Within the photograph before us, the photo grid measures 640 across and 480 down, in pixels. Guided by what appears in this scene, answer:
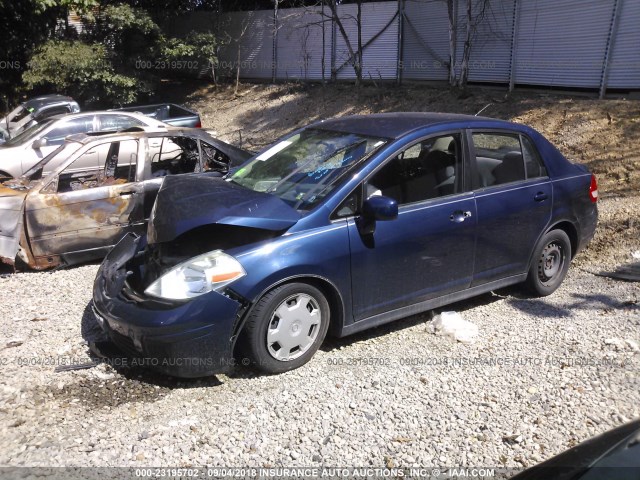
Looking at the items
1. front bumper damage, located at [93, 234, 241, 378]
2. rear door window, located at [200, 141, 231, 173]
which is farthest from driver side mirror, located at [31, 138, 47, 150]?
front bumper damage, located at [93, 234, 241, 378]

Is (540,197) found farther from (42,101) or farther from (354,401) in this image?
(42,101)

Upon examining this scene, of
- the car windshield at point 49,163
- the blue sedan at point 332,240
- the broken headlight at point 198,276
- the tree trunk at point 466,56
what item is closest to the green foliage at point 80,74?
the tree trunk at point 466,56

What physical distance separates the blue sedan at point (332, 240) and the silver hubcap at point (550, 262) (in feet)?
0.13

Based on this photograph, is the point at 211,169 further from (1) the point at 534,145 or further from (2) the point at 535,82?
(2) the point at 535,82

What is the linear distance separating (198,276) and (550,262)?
11.2ft

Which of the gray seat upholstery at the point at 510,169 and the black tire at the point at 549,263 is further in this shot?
the black tire at the point at 549,263

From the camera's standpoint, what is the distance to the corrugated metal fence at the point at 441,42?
1177 centimetres

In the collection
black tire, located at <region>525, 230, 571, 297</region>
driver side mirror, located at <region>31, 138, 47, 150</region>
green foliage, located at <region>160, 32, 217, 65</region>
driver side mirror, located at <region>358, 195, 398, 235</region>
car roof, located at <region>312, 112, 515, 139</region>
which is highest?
green foliage, located at <region>160, 32, 217, 65</region>

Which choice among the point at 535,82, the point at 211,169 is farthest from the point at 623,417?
the point at 535,82

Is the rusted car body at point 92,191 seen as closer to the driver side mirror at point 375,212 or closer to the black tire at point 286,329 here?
the driver side mirror at point 375,212

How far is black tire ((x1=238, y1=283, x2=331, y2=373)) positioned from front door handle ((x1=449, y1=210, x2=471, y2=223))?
1282 millimetres

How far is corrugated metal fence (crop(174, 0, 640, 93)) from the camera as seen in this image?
38.6 ft

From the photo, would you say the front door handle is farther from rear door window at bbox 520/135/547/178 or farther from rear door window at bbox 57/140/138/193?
rear door window at bbox 57/140/138/193

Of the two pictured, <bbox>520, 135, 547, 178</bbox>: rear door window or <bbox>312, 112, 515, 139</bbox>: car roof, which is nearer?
<bbox>312, 112, 515, 139</bbox>: car roof
